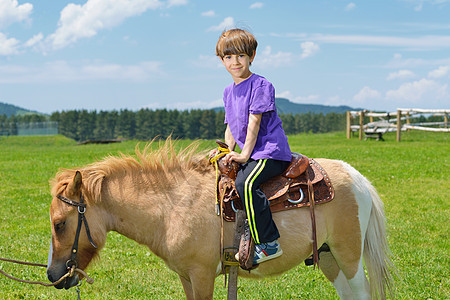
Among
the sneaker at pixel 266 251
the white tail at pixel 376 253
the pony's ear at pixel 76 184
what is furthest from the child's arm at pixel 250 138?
the white tail at pixel 376 253

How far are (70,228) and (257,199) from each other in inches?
63.8

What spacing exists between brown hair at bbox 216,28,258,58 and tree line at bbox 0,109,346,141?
87791 mm

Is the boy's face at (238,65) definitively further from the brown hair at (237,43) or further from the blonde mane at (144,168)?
the blonde mane at (144,168)

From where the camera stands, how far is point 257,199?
3568mm

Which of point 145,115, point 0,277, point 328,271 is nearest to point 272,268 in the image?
point 328,271

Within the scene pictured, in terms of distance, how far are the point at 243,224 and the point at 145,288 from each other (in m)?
2.71

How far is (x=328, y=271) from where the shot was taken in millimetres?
4348

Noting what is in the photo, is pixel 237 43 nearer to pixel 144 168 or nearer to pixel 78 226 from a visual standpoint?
pixel 144 168

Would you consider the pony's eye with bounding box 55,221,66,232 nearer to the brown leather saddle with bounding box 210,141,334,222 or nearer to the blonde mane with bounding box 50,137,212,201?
the blonde mane with bounding box 50,137,212,201

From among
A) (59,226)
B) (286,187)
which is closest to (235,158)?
(286,187)

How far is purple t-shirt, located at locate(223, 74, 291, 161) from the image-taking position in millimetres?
3557

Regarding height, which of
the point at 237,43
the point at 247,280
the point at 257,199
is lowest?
the point at 247,280

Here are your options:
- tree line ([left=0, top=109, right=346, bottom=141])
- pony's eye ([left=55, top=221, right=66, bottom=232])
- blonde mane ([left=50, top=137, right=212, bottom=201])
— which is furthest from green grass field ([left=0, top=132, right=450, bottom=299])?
tree line ([left=0, top=109, right=346, bottom=141])

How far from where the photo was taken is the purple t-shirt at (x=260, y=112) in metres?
3.56
